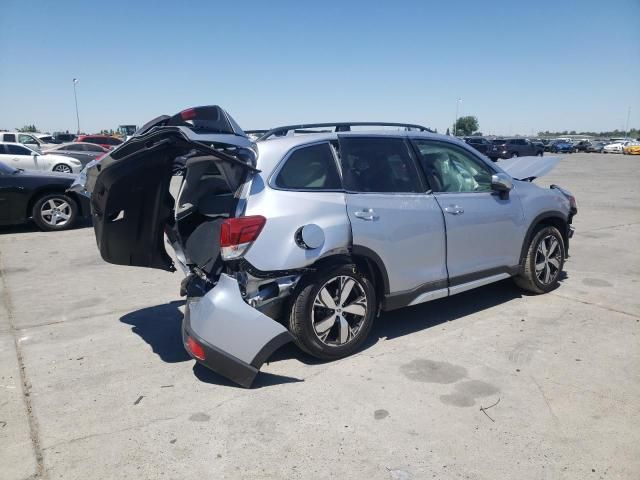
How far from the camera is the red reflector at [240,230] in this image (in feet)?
11.7

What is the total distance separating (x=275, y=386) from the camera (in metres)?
3.75

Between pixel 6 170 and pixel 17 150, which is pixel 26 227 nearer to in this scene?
pixel 6 170

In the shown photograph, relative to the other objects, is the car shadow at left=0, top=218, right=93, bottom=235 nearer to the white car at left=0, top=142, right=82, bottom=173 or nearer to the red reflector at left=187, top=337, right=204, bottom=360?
the red reflector at left=187, top=337, right=204, bottom=360

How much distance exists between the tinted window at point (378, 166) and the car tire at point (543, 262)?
5.77 ft

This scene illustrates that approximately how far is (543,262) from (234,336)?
12.2 ft

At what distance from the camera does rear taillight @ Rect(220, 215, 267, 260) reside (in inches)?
141

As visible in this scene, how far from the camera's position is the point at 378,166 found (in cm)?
442

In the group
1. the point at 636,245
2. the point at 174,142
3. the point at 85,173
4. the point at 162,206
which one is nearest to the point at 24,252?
the point at 85,173

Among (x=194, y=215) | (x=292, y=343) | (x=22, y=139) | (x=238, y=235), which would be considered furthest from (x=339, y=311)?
(x=22, y=139)

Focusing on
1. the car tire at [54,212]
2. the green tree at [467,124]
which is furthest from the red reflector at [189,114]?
the green tree at [467,124]

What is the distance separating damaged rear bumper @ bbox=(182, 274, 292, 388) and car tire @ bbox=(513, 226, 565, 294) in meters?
3.14

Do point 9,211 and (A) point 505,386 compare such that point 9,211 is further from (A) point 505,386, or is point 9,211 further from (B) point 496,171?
(A) point 505,386

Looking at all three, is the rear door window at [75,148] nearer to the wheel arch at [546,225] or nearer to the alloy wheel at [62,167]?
the alloy wheel at [62,167]

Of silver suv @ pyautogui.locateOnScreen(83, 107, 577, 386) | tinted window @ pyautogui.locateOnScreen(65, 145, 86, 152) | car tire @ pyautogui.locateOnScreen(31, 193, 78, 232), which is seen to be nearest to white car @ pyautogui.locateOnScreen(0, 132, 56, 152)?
A: tinted window @ pyautogui.locateOnScreen(65, 145, 86, 152)
